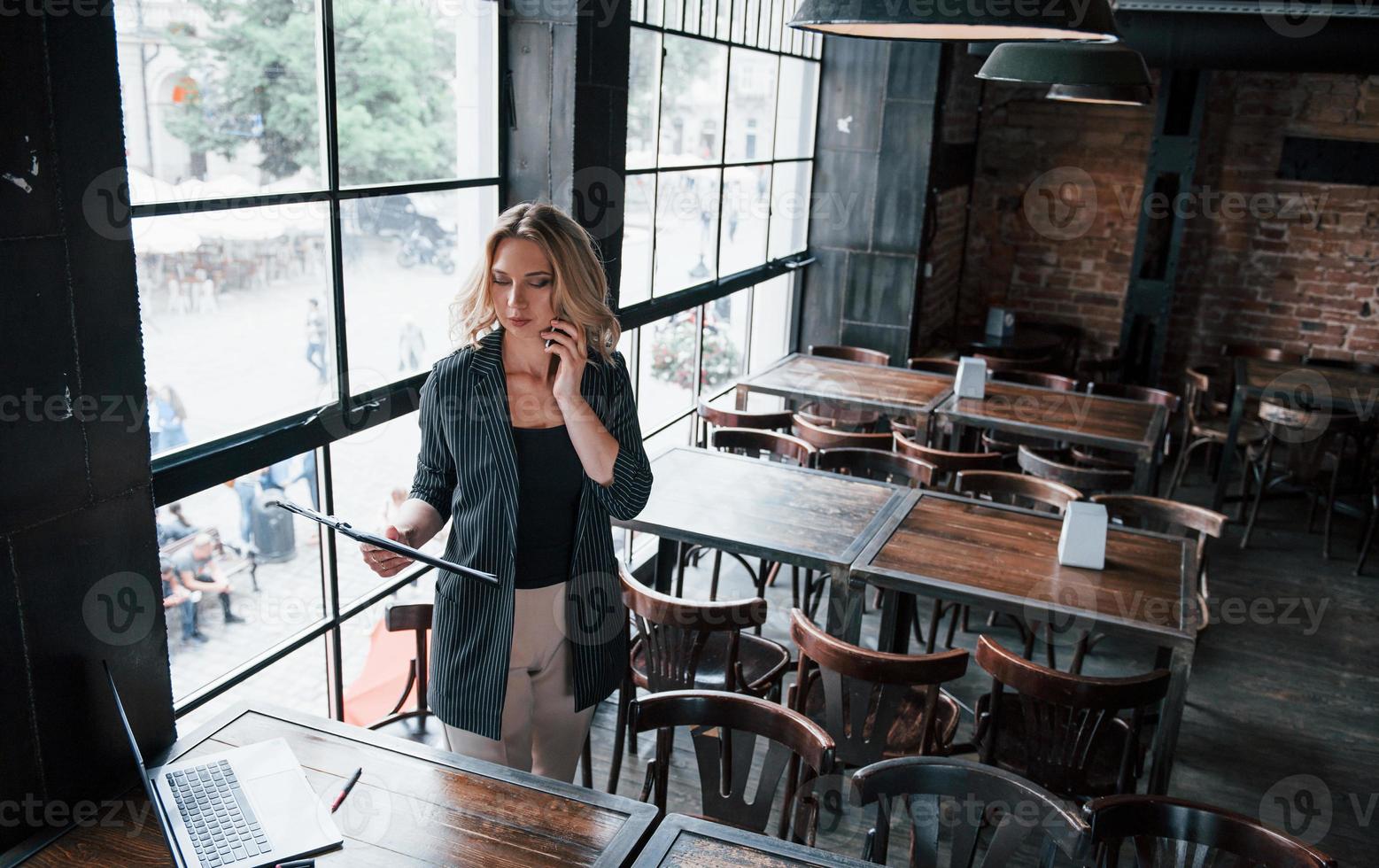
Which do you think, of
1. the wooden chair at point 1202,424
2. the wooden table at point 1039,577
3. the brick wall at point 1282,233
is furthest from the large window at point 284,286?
the brick wall at point 1282,233

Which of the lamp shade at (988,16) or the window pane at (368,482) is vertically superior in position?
the lamp shade at (988,16)

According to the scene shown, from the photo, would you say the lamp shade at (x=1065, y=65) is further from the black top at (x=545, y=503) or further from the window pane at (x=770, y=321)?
the window pane at (x=770, y=321)

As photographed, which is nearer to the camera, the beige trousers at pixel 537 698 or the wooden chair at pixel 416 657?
the beige trousers at pixel 537 698

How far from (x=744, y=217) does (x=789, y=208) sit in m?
1.03

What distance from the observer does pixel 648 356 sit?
16.1 feet

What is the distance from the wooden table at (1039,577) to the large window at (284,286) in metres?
1.57

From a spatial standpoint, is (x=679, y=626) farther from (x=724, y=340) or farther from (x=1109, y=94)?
(x=724, y=340)

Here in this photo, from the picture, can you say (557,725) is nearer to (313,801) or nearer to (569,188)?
(313,801)

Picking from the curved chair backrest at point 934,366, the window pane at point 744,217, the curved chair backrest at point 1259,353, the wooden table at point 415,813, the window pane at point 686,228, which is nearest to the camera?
the wooden table at point 415,813

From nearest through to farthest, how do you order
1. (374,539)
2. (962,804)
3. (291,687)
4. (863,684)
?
1. (374,539)
2. (962,804)
3. (291,687)
4. (863,684)

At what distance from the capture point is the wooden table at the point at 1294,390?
6070mm

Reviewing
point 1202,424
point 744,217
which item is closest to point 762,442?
point 744,217

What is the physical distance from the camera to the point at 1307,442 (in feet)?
19.4

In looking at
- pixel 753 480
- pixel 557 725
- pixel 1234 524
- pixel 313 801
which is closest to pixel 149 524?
pixel 313 801
